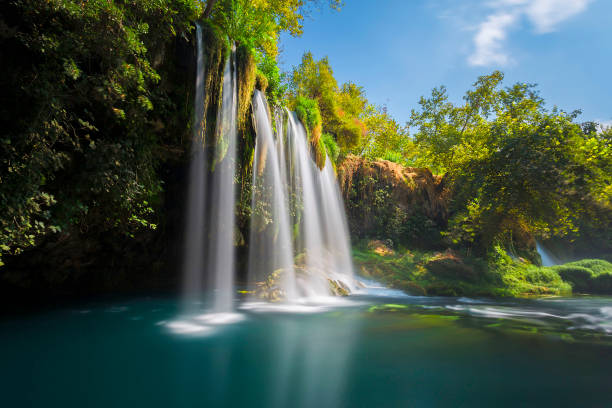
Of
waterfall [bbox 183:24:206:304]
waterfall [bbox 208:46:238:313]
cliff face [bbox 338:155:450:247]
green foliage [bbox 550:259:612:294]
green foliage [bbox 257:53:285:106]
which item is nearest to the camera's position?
waterfall [bbox 183:24:206:304]

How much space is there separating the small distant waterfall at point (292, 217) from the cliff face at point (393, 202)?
357 cm

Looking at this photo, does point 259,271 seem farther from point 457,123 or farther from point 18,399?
point 457,123

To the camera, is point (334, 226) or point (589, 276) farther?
point (334, 226)

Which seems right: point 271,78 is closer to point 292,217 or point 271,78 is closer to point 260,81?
point 260,81

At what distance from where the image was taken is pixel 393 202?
18.6 meters

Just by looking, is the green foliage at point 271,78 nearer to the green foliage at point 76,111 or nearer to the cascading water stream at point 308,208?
the cascading water stream at point 308,208

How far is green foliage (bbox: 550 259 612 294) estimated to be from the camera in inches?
547

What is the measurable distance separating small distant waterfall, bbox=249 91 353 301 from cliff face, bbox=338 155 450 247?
3.57 m

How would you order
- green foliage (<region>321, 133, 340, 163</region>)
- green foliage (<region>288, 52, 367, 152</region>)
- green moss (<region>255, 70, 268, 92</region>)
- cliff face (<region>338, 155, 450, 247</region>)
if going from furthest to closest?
green foliage (<region>288, 52, 367, 152</region>) → cliff face (<region>338, 155, 450, 247</region>) → green foliage (<region>321, 133, 340, 163</region>) → green moss (<region>255, 70, 268, 92</region>)

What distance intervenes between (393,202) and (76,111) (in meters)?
17.1

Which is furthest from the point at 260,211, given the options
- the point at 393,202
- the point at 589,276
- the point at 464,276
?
the point at 589,276

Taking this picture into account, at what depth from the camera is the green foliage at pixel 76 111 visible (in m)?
4.05

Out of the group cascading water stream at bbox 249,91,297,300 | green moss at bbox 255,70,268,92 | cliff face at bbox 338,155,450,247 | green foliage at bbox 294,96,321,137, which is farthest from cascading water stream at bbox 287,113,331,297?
cliff face at bbox 338,155,450,247

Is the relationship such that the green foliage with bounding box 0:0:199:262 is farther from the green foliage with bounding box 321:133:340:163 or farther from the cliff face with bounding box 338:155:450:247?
the cliff face with bounding box 338:155:450:247
